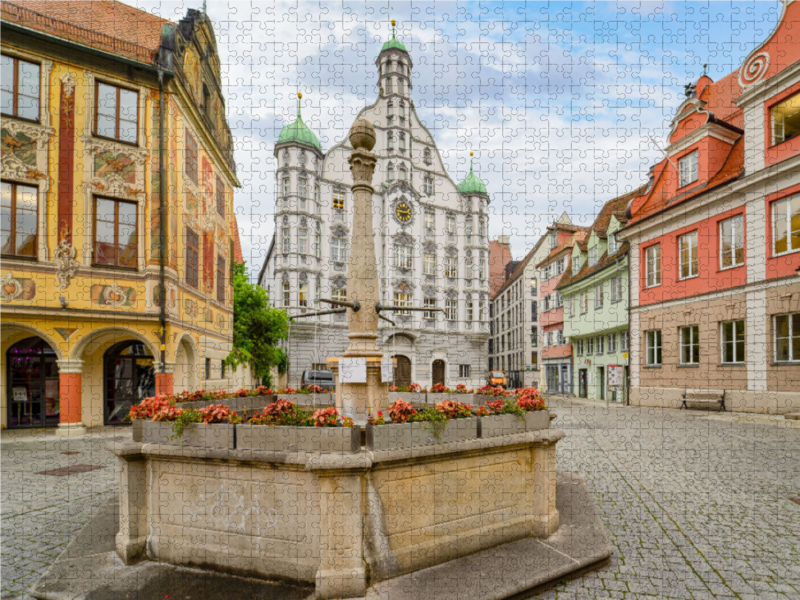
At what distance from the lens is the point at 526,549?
4191mm

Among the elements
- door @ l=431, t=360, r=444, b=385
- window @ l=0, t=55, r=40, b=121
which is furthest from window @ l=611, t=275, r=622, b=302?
window @ l=0, t=55, r=40, b=121

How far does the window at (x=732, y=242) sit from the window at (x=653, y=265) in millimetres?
2806

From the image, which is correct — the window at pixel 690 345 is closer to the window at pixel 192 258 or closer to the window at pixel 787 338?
the window at pixel 787 338

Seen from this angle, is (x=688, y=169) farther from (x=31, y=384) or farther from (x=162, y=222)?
(x=31, y=384)

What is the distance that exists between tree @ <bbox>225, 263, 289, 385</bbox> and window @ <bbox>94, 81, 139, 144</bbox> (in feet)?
36.0

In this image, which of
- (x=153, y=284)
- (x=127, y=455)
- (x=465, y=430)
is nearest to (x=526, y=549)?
(x=465, y=430)

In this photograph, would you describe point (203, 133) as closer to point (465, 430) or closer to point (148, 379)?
point (148, 379)

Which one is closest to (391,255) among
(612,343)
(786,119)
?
(612,343)

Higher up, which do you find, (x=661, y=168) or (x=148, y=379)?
(x=661, y=168)

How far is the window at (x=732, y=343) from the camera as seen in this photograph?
14977 mm

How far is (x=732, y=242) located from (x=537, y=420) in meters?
13.9

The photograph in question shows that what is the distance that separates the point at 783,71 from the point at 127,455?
17887mm

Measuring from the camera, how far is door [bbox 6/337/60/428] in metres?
14.0

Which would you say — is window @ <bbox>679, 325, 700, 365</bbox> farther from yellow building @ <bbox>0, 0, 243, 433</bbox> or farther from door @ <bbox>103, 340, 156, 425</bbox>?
door @ <bbox>103, 340, 156, 425</bbox>
